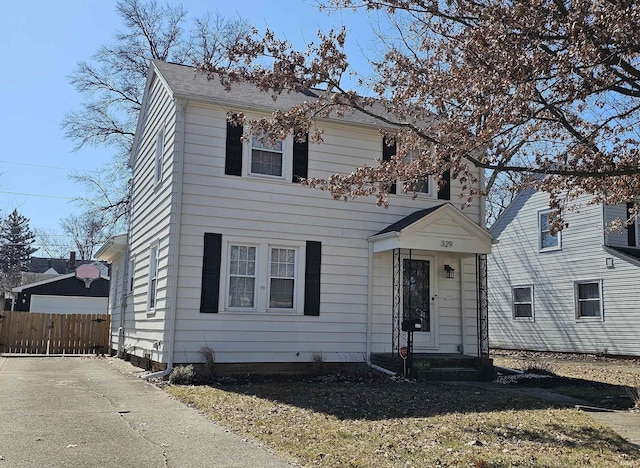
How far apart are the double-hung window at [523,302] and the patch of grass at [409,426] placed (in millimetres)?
13379

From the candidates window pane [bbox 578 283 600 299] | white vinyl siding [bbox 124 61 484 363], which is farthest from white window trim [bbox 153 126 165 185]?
window pane [bbox 578 283 600 299]

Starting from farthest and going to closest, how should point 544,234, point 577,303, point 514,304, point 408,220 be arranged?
point 514,304, point 544,234, point 577,303, point 408,220

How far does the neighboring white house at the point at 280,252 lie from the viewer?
11.8m

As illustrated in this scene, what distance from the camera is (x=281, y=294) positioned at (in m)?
12.5

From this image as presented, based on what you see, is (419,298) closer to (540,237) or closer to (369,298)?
(369,298)

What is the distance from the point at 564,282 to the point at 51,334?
1723cm

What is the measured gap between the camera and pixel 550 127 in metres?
9.33

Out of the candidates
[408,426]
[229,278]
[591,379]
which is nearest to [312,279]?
[229,278]

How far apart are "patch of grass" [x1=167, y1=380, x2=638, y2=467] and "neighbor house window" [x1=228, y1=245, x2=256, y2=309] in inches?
82.2

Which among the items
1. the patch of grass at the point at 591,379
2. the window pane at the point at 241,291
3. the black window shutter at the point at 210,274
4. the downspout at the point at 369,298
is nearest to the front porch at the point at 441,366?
the downspout at the point at 369,298

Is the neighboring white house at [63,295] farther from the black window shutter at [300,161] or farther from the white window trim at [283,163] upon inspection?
the black window shutter at [300,161]

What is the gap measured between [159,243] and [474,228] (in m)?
6.66

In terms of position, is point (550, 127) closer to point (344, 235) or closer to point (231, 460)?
point (344, 235)

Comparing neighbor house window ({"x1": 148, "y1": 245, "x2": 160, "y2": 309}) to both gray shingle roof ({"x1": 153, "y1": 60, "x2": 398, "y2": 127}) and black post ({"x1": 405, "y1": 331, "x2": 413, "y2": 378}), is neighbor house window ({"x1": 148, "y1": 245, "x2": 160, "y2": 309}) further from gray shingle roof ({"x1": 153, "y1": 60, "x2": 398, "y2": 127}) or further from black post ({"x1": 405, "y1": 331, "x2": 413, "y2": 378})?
black post ({"x1": 405, "y1": 331, "x2": 413, "y2": 378})
